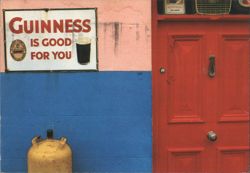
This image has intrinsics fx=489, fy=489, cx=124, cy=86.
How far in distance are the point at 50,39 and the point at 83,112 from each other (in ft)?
3.04

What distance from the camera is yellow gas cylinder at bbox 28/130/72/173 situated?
514 cm

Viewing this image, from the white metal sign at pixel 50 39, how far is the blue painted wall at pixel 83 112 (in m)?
0.13

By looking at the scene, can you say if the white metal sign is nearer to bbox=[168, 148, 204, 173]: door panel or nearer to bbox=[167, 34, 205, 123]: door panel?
bbox=[167, 34, 205, 123]: door panel

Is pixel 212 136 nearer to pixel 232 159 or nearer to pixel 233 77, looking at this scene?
pixel 232 159

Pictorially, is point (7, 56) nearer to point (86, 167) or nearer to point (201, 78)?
point (86, 167)

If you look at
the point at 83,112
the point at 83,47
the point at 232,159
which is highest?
the point at 83,47

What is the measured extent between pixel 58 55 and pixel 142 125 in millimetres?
1272

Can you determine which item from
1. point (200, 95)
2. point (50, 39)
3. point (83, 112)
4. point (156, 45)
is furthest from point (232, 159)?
point (50, 39)

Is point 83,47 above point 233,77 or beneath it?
above

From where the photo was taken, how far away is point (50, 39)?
5645 millimetres

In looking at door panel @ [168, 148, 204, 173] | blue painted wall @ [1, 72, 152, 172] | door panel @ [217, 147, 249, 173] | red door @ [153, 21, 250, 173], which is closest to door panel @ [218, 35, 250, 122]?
red door @ [153, 21, 250, 173]

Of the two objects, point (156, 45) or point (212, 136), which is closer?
point (156, 45)

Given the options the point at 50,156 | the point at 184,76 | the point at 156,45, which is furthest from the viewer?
the point at 184,76

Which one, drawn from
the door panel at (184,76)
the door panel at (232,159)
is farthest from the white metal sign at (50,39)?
the door panel at (232,159)
